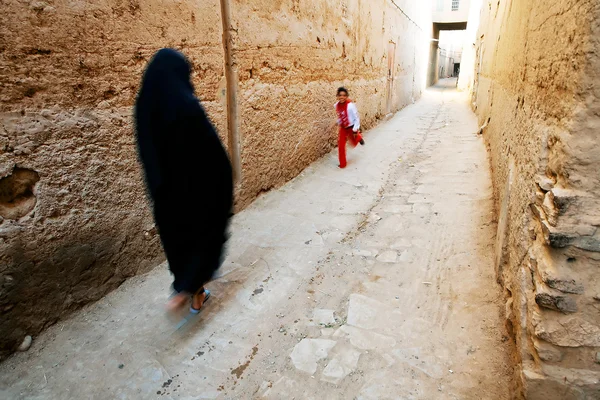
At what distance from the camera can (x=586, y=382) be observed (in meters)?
1.62

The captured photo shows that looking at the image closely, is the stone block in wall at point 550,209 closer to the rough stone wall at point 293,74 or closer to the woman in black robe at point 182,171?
the woman in black robe at point 182,171

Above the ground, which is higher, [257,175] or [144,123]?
[144,123]

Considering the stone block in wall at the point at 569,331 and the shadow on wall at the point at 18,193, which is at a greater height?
the shadow on wall at the point at 18,193

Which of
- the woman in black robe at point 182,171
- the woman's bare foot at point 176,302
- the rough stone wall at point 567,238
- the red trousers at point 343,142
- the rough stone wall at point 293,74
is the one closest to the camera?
the rough stone wall at point 567,238

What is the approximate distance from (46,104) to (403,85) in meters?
12.8

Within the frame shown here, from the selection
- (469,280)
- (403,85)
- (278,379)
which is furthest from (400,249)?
(403,85)

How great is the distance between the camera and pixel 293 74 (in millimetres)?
Result: 5012

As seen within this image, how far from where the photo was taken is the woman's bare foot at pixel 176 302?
2375 mm

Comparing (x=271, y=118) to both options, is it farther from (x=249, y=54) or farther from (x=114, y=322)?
(x=114, y=322)

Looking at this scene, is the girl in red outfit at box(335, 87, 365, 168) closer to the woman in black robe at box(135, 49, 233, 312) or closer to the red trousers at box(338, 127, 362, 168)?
the red trousers at box(338, 127, 362, 168)

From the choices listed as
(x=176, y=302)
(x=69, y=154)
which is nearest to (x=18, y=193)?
(x=69, y=154)

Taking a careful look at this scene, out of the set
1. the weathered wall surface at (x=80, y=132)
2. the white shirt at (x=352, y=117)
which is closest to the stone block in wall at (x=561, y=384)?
the weathered wall surface at (x=80, y=132)

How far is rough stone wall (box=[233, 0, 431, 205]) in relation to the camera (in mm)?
4098

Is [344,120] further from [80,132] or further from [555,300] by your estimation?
[555,300]
